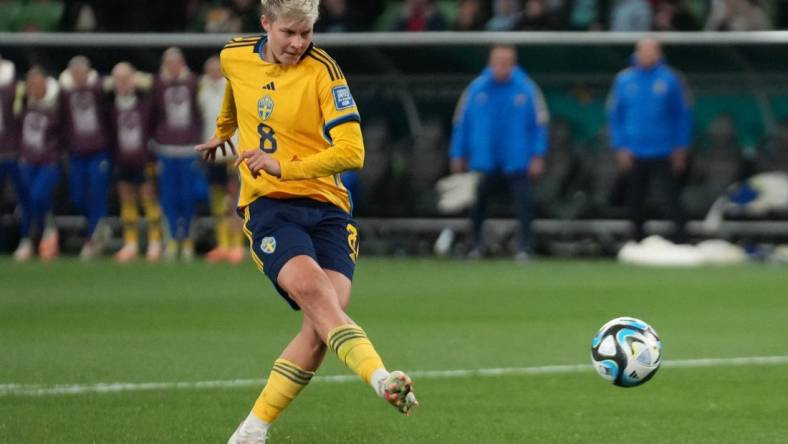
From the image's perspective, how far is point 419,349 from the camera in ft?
37.6

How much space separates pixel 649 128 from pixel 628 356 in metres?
11.7

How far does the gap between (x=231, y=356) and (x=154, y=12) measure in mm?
13898

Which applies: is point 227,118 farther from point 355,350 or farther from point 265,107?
point 355,350

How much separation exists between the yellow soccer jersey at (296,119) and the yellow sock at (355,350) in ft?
2.20

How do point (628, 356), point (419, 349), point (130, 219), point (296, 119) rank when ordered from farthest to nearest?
point (130, 219) < point (419, 349) < point (628, 356) < point (296, 119)

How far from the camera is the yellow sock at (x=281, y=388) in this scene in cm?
733

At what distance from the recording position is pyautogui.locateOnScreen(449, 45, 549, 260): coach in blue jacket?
19672 mm

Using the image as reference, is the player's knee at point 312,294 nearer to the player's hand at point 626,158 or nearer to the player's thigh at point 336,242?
the player's thigh at point 336,242

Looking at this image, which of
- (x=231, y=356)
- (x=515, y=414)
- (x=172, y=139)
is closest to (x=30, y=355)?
(x=231, y=356)

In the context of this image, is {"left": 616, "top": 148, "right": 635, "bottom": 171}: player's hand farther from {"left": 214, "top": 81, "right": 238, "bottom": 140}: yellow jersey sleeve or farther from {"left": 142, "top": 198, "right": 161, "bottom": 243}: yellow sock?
{"left": 214, "top": 81, "right": 238, "bottom": 140}: yellow jersey sleeve

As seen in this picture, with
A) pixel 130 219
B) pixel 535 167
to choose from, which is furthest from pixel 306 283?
pixel 130 219

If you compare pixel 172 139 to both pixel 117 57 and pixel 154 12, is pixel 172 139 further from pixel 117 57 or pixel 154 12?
pixel 154 12

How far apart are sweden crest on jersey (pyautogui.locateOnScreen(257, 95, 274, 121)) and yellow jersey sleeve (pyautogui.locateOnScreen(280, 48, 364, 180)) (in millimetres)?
217

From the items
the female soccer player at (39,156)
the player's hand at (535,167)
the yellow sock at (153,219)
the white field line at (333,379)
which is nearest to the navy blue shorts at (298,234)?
the white field line at (333,379)
